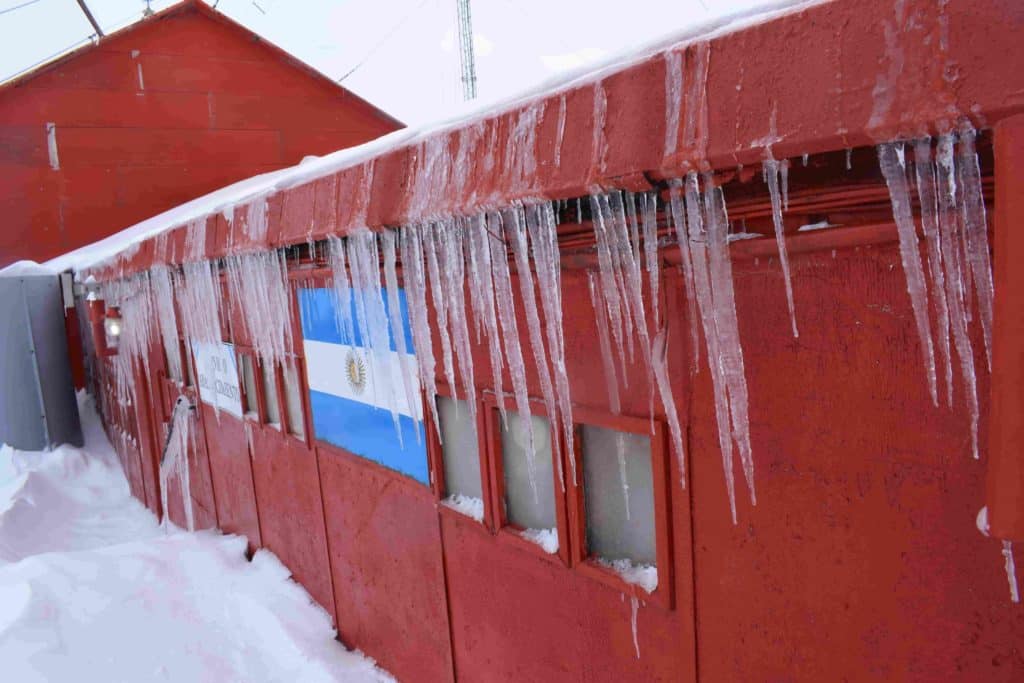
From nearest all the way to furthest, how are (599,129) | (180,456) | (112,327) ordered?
(599,129)
(180,456)
(112,327)

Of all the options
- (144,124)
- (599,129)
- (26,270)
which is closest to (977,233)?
(599,129)

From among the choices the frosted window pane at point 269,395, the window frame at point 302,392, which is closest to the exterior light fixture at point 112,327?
the frosted window pane at point 269,395

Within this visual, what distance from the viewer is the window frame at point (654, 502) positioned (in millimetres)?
1613

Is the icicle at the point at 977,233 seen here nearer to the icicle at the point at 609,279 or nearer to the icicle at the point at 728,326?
the icicle at the point at 728,326

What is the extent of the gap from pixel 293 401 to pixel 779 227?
125 inches

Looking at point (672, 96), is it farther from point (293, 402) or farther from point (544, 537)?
point (293, 402)

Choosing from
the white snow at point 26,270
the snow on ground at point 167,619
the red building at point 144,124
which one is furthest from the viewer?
the red building at point 144,124

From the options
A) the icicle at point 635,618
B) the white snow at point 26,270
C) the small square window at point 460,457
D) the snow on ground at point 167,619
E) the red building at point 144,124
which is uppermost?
the red building at point 144,124

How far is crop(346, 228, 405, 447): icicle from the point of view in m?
2.39

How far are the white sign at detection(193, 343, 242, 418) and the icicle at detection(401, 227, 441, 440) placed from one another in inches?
93.0

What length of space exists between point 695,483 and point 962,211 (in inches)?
32.3

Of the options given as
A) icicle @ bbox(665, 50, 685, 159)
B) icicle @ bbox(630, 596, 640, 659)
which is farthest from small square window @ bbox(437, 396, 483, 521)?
icicle @ bbox(665, 50, 685, 159)

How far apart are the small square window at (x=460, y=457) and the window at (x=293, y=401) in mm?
1358

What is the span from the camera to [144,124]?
31.4 ft
